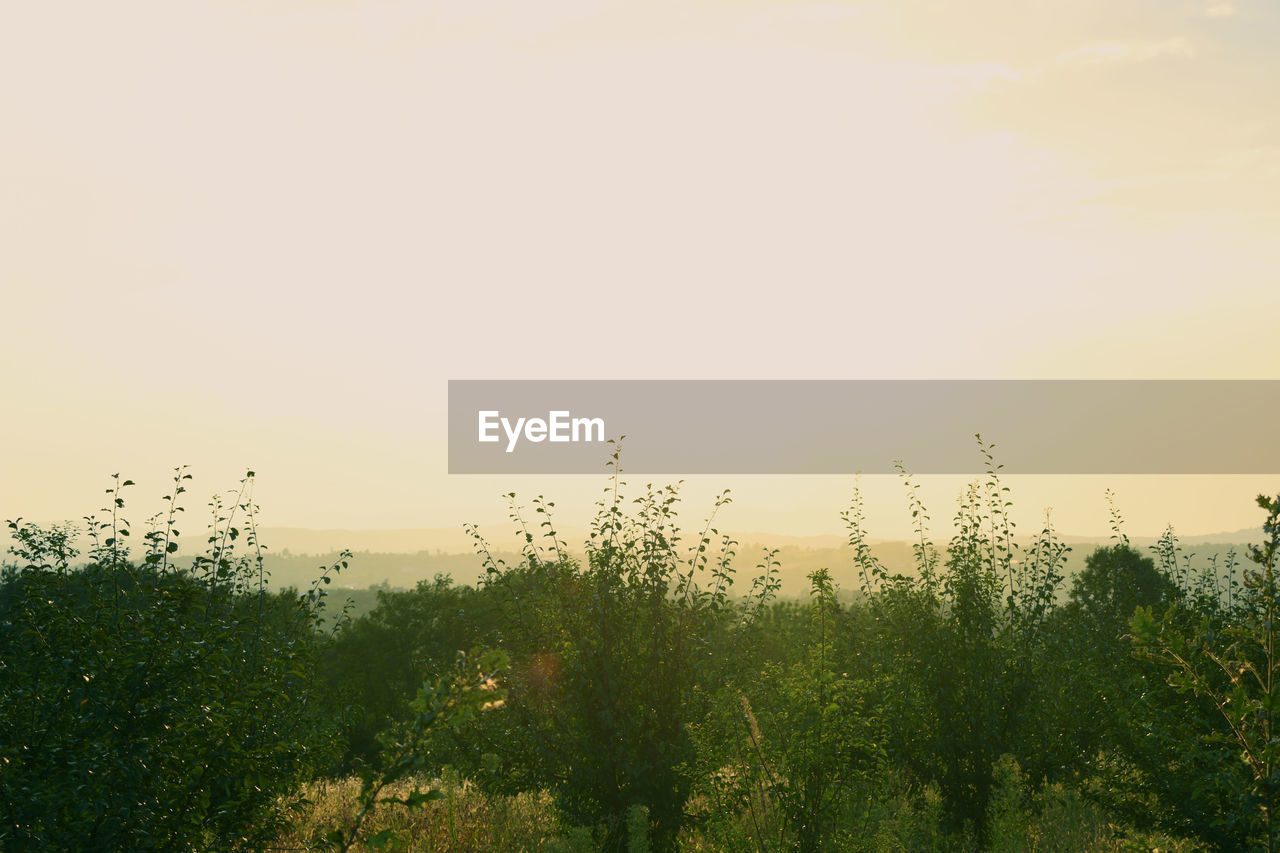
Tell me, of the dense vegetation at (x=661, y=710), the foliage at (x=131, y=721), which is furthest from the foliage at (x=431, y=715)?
the foliage at (x=131, y=721)

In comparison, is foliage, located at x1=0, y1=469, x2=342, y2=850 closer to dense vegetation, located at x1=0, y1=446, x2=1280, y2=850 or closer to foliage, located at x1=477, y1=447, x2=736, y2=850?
dense vegetation, located at x1=0, y1=446, x2=1280, y2=850

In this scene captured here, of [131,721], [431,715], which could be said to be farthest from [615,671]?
[431,715]

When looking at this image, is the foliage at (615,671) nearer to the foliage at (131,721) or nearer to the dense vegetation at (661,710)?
the dense vegetation at (661,710)

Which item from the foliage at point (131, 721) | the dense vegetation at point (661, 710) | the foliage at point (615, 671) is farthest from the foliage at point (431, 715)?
the foliage at point (615, 671)

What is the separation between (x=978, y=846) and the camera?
530 inches

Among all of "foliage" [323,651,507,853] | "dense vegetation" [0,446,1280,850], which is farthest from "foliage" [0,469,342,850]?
"foliage" [323,651,507,853]

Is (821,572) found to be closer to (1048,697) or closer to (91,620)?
(1048,697)

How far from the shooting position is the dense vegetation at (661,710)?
6.52 metres

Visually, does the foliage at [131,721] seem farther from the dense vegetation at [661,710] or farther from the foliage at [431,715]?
the foliage at [431,715]

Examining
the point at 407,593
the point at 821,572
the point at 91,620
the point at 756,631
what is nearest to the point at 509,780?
the point at 756,631

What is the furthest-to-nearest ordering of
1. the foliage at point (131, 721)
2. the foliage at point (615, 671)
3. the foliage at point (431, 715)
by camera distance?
the foliage at point (615, 671), the foliage at point (131, 721), the foliage at point (431, 715)

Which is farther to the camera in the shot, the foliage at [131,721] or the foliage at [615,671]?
the foliage at [615,671]

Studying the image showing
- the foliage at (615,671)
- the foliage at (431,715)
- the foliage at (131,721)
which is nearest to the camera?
the foliage at (431,715)

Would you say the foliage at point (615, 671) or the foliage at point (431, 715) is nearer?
the foliage at point (431, 715)
